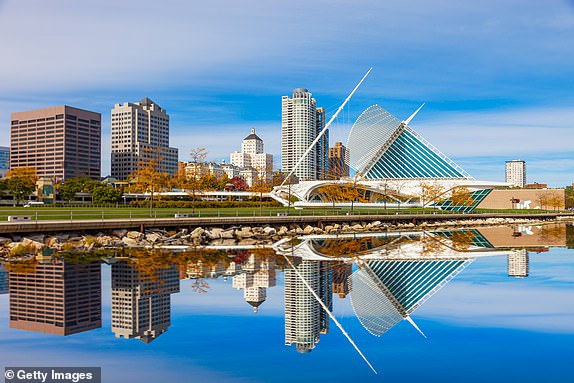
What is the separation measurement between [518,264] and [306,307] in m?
12.2

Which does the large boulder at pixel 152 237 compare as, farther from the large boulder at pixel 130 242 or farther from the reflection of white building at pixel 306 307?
the reflection of white building at pixel 306 307

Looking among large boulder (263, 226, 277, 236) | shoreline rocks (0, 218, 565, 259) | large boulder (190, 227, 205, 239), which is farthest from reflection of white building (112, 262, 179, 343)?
large boulder (263, 226, 277, 236)

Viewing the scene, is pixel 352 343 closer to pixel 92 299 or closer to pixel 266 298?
pixel 266 298

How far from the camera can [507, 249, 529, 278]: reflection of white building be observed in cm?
1838

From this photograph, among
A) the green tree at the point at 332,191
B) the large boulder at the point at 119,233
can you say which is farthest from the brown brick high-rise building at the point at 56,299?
the green tree at the point at 332,191

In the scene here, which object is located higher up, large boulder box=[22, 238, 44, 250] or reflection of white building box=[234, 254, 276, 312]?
large boulder box=[22, 238, 44, 250]

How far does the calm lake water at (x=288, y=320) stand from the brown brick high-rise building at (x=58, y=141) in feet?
555

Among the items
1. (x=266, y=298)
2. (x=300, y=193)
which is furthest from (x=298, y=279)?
(x=300, y=193)

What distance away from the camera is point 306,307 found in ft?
40.0

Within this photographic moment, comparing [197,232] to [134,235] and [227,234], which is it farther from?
[134,235]

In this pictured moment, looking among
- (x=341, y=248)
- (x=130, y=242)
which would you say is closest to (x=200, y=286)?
(x=130, y=242)

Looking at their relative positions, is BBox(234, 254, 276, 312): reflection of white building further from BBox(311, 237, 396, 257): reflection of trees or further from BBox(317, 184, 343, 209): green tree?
BBox(317, 184, 343, 209): green tree

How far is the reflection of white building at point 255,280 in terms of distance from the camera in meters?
13.6

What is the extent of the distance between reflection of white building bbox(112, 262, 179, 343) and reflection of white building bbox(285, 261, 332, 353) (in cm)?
248
